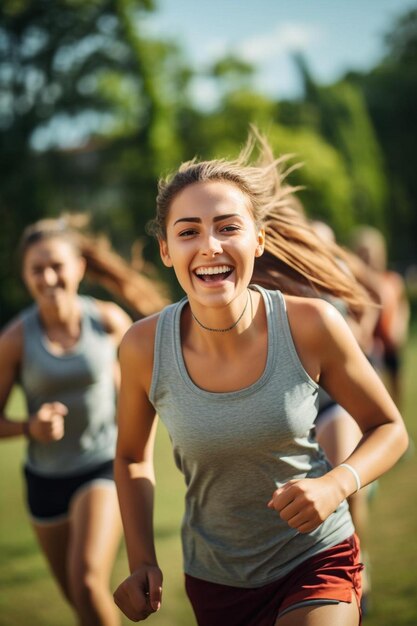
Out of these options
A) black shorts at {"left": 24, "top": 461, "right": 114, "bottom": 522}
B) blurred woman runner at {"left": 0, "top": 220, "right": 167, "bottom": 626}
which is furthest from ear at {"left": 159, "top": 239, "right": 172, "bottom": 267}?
black shorts at {"left": 24, "top": 461, "right": 114, "bottom": 522}

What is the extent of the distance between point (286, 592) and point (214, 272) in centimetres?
99

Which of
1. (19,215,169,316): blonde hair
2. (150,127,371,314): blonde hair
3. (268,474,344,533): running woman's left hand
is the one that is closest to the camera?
(268,474,344,533): running woman's left hand

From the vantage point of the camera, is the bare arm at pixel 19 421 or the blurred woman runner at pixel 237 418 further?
the bare arm at pixel 19 421

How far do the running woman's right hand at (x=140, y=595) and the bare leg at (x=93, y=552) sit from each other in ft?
3.42

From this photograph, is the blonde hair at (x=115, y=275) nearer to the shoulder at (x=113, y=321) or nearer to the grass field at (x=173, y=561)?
the shoulder at (x=113, y=321)

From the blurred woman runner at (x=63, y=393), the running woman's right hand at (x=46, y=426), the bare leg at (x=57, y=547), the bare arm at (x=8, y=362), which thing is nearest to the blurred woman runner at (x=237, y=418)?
the running woman's right hand at (x=46, y=426)

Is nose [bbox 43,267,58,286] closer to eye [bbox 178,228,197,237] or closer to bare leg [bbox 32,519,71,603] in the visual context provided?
bare leg [bbox 32,519,71,603]

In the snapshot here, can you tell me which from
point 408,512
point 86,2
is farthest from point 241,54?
point 408,512

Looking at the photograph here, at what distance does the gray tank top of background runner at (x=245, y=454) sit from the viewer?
2201mm

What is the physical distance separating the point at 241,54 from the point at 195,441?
30.0 metres

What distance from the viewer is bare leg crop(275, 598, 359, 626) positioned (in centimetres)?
211

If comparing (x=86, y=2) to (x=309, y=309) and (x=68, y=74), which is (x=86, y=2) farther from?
(x=309, y=309)

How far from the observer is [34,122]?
87.8 ft

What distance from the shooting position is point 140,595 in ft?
7.30
